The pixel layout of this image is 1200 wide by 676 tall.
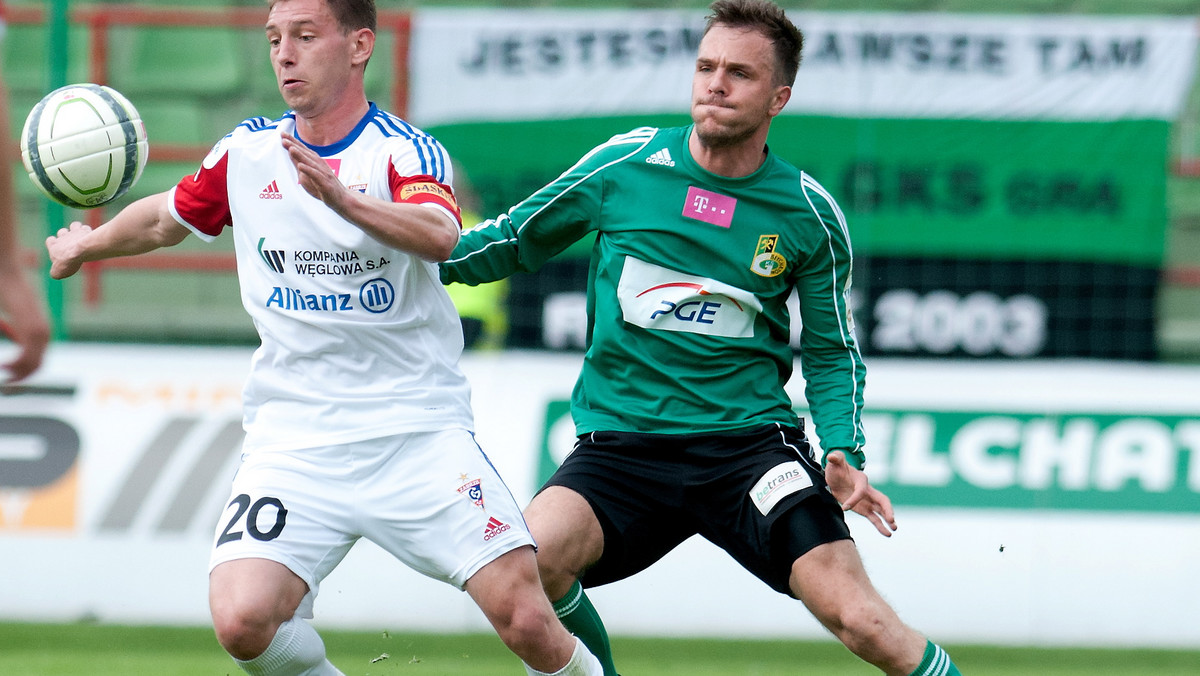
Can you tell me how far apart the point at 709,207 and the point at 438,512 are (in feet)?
4.08

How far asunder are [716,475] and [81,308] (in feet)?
19.6

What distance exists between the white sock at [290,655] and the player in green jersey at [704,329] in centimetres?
71

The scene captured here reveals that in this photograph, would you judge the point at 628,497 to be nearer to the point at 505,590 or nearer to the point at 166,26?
the point at 505,590

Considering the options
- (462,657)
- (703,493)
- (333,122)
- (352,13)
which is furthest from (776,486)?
(462,657)

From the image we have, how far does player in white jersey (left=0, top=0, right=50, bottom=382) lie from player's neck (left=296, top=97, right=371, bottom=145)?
763 mm

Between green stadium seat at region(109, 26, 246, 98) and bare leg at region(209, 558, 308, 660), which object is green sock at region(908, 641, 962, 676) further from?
green stadium seat at region(109, 26, 246, 98)

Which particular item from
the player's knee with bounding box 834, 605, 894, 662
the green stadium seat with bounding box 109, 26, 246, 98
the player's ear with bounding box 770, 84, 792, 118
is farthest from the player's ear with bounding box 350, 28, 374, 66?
the green stadium seat with bounding box 109, 26, 246, 98

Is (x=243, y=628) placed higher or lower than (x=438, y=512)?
lower

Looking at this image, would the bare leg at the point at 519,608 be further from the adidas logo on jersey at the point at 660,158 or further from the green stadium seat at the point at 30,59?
the green stadium seat at the point at 30,59

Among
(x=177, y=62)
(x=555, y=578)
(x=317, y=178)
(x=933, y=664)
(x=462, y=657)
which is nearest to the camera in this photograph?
(x=317, y=178)

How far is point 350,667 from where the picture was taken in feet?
20.4

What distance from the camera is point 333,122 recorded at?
4000 mm

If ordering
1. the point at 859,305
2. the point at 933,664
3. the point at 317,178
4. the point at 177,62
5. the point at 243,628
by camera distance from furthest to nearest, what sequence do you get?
1. the point at 177,62
2. the point at 859,305
3. the point at 933,664
4. the point at 243,628
5. the point at 317,178

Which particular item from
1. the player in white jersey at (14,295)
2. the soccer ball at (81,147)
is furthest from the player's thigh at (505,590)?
the soccer ball at (81,147)
